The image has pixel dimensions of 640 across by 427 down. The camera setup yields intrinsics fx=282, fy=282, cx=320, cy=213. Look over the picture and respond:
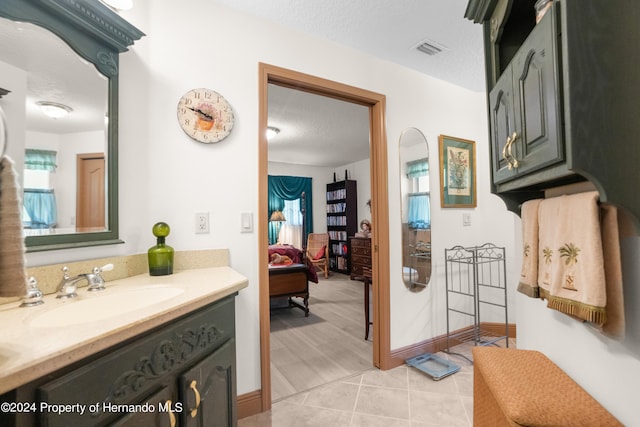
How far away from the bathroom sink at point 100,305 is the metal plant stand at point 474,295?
7.64 ft

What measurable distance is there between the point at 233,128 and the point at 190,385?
1.32 meters

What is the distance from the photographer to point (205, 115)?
1.61 metres

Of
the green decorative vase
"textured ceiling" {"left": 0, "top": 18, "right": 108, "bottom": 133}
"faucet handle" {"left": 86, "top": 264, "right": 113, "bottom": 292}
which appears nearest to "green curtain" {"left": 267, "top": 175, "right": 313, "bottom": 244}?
the green decorative vase

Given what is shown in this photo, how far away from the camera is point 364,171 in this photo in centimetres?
645

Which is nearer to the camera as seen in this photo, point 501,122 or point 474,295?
point 501,122

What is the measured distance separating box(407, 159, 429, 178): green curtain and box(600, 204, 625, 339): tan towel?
1622 mm

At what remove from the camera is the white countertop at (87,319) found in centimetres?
56

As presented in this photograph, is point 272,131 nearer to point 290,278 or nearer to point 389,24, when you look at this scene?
point 290,278

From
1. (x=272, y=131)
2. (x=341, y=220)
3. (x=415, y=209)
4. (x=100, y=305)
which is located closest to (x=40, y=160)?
(x=100, y=305)

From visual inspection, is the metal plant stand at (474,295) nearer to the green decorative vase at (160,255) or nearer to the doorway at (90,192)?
the green decorative vase at (160,255)

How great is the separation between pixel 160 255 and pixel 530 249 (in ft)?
5.38

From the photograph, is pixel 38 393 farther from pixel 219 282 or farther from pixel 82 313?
pixel 219 282

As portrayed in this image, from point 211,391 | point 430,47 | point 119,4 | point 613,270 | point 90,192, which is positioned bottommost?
point 211,391

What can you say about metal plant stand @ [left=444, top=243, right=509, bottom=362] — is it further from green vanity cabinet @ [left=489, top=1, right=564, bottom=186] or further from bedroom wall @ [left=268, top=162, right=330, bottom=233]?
bedroom wall @ [left=268, top=162, right=330, bottom=233]
